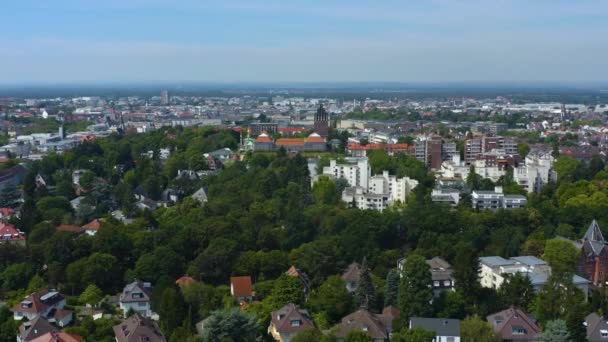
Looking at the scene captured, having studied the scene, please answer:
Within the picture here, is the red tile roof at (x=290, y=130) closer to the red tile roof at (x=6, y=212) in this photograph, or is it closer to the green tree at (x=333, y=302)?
the red tile roof at (x=6, y=212)

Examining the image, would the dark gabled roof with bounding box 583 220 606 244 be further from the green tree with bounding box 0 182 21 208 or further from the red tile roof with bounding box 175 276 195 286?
the green tree with bounding box 0 182 21 208

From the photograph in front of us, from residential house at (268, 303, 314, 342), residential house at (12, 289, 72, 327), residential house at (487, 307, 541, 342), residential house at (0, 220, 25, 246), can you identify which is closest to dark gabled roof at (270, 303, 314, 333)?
residential house at (268, 303, 314, 342)

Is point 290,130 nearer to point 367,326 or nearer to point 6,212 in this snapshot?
point 6,212

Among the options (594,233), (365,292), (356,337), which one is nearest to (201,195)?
(365,292)

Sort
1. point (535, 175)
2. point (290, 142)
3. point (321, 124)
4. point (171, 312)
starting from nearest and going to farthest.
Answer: point (171, 312) < point (535, 175) < point (290, 142) < point (321, 124)

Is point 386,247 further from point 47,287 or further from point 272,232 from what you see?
point 47,287

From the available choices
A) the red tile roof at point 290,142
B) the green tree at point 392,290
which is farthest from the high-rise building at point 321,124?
the green tree at point 392,290
